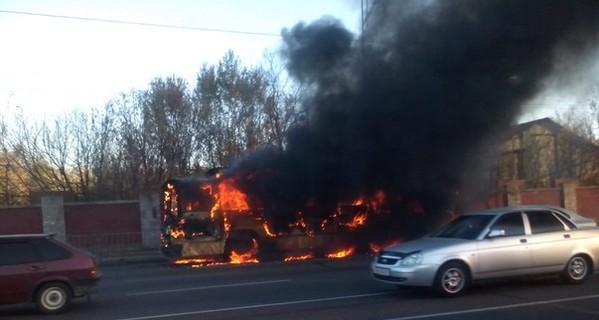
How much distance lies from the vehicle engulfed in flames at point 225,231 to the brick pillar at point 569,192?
16.1 m

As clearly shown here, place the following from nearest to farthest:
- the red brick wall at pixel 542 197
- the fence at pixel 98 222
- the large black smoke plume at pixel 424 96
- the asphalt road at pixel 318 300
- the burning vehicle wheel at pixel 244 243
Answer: the asphalt road at pixel 318 300, the burning vehicle wheel at pixel 244 243, the large black smoke plume at pixel 424 96, the fence at pixel 98 222, the red brick wall at pixel 542 197

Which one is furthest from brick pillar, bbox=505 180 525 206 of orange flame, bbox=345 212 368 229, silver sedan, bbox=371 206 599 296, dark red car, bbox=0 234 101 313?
dark red car, bbox=0 234 101 313

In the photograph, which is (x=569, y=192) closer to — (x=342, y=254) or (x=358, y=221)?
(x=358, y=221)

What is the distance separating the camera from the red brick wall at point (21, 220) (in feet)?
93.4

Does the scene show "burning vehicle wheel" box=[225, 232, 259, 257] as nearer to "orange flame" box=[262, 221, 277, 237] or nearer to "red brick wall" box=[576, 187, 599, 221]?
"orange flame" box=[262, 221, 277, 237]

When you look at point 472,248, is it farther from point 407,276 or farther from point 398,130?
point 398,130

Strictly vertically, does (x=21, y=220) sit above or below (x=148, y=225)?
above

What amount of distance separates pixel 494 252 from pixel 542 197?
22668 mm

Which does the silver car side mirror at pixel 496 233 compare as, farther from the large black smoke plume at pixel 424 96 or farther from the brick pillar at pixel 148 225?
the brick pillar at pixel 148 225

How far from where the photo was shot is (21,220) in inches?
1133

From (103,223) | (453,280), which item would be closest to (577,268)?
(453,280)

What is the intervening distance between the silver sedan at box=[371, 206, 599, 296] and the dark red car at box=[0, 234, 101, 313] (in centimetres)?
486

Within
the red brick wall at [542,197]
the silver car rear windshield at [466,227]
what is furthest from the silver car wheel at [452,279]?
the red brick wall at [542,197]

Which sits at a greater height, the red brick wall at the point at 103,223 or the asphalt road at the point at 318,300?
the red brick wall at the point at 103,223
